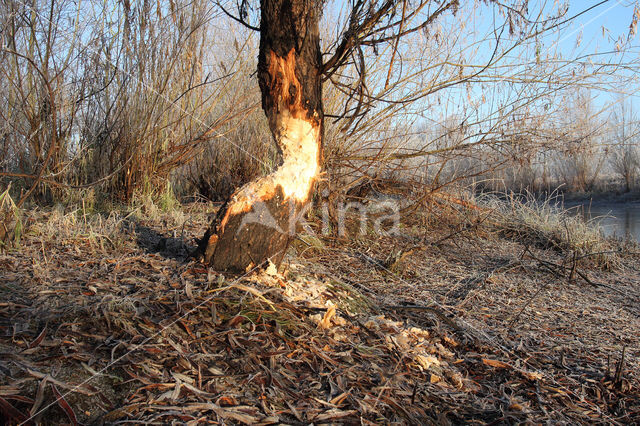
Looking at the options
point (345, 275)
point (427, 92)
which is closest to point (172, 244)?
point (345, 275)

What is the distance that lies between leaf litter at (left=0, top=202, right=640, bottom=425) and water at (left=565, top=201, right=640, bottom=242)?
5352mm

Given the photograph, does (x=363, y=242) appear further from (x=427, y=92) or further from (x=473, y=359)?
(x=473, y=359)

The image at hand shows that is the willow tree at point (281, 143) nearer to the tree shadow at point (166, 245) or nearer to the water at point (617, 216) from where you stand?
the tree shadow at point (166, 245)

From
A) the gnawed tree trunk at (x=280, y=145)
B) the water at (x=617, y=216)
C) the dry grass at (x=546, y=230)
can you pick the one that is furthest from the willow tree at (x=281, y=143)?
the water at (x=617, y=216)

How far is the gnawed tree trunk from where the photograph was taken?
2.22m

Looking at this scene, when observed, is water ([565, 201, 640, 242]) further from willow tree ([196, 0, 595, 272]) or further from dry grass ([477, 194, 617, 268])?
willow tree ([196, 0, 595, 272])

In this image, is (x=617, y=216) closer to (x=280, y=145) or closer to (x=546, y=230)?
(x=546, y=230)

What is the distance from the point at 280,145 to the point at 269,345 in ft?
3.70

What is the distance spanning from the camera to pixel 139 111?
3705 millimetres

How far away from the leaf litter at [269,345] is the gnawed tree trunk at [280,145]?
0.17 meters

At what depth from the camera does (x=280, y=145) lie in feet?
7.88

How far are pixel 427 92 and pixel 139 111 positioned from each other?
251cm

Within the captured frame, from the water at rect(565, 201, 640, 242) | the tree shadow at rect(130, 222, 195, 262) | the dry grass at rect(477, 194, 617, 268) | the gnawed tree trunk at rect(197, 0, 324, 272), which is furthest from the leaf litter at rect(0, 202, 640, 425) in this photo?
the water at rect(565, 201, 640, 242)

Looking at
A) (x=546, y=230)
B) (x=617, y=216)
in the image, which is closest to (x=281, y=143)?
(x=546, y=230)
